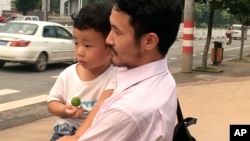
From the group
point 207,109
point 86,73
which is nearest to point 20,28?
point 207,109

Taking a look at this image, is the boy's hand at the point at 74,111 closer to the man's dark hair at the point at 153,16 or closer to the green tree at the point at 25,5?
the man's dark hair at the point at 153,16

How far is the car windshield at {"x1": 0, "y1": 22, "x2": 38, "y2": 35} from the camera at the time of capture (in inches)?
490

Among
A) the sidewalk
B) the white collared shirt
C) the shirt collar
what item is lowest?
the sidewalk

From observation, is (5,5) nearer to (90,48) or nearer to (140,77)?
(90,48)

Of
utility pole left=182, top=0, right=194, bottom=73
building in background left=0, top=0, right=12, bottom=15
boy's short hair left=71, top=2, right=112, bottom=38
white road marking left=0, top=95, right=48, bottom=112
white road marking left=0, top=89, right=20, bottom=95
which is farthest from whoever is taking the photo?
building in background left=0, top=0, right=12, bottom=15

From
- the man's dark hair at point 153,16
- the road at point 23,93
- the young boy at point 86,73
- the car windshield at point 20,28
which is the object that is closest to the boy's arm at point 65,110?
the young boy at point 86,73

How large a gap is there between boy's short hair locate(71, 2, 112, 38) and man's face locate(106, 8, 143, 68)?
538mm

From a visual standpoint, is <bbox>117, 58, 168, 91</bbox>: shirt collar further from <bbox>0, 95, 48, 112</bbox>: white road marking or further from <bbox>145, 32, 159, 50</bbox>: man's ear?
<bbox>0, 95, 48, 112</bbox>: white road marking

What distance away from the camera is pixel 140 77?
1460 millimetres

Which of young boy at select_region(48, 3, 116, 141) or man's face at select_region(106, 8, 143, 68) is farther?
young boy at select_region(48, 3, 116, 141)

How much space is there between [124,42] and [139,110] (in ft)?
0.79

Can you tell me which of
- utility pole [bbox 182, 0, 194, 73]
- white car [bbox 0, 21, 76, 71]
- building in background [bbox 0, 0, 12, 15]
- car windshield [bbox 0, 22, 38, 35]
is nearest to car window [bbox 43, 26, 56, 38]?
white car [bbox 0, 21, 76, 71]

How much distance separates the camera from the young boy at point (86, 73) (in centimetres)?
203

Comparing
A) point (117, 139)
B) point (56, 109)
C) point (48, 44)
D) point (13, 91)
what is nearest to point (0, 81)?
point (13, 91)
